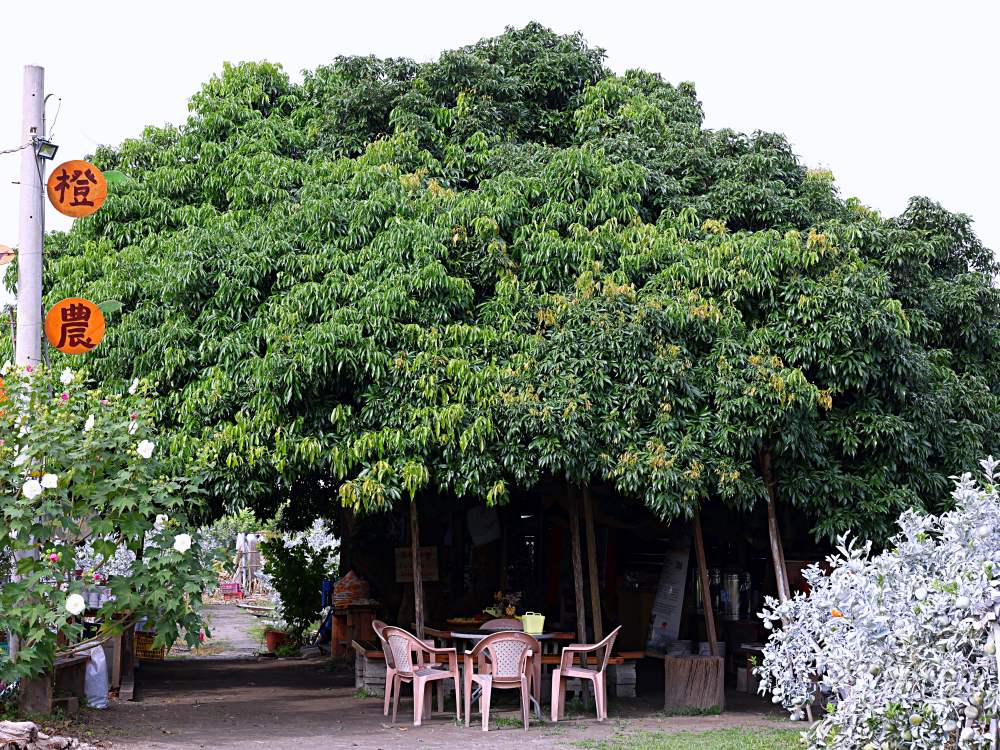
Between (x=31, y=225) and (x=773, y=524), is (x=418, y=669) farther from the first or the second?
(x=31, y=225)

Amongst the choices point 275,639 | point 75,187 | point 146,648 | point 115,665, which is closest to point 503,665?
point 115,665

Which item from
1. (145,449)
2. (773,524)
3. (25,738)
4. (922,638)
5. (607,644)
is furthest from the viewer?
(773,524)

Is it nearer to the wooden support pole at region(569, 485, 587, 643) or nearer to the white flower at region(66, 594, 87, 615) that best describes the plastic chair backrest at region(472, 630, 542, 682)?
the wooden support pole at region(569, 485, 587, 643)

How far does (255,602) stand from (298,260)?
23.2 meters

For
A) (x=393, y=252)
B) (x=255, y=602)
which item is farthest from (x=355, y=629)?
(x=255, y=602)

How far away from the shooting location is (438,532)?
13.9 m

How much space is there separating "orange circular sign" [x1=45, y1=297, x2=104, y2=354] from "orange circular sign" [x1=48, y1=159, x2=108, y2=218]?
72 cm

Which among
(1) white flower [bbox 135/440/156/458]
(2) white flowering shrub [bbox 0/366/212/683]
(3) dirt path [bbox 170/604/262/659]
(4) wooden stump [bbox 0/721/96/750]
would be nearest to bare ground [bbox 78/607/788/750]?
(4) wooden stump [bbox 0/721/96/750]

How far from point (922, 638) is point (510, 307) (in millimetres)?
4801

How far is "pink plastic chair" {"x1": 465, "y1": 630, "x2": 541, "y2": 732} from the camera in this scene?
923 cm

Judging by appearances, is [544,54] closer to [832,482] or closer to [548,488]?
[548,488]

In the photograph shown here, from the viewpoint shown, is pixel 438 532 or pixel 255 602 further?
pixel 255 602

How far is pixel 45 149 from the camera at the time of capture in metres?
8.45

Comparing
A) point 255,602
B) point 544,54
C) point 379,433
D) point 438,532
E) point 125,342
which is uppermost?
point 544,54
